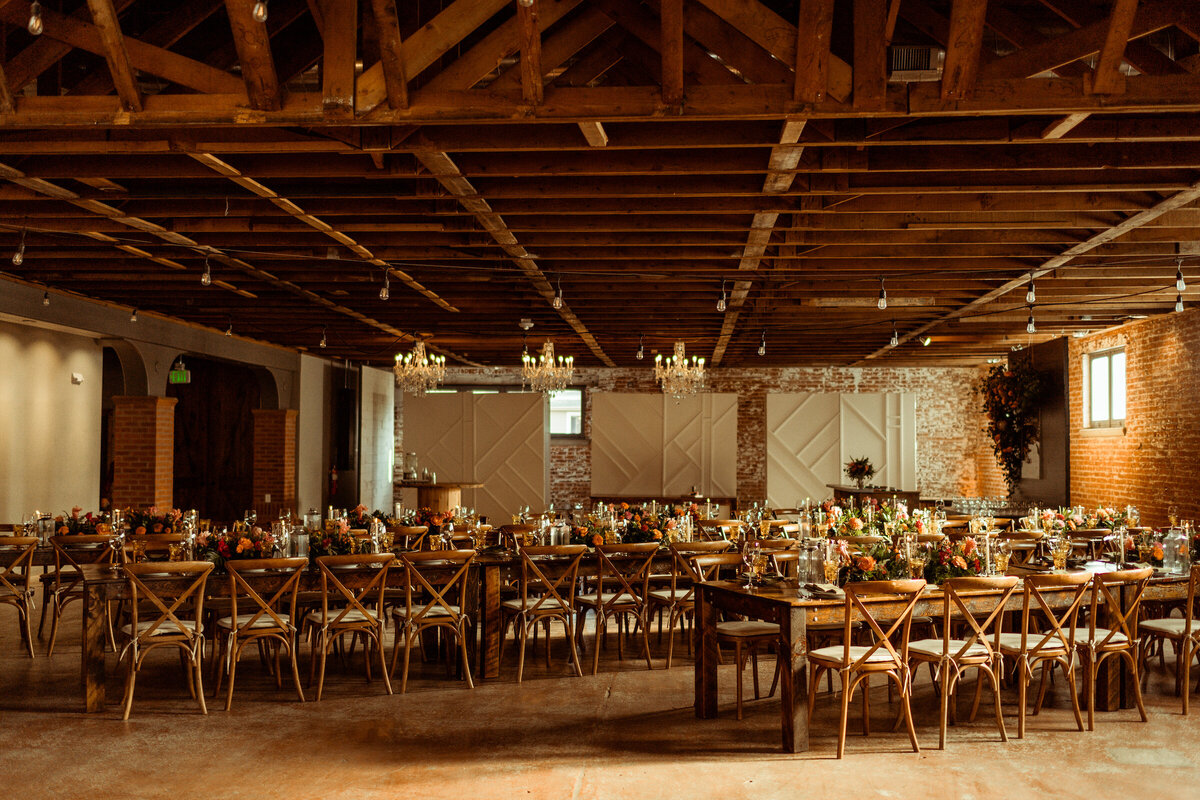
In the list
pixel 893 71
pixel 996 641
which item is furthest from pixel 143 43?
pixel 996 641

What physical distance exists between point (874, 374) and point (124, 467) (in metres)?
13.2

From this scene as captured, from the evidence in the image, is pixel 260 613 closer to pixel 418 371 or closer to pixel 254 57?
pixel 254 57

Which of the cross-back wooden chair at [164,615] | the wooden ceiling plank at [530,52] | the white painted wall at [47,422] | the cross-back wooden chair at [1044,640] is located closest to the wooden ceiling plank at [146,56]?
the wooden ceiling plank at [530,52]

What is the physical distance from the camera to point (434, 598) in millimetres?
6645

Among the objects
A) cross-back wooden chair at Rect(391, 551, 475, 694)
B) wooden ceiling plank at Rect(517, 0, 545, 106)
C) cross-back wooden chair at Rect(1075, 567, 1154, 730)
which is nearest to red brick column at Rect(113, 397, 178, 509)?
cross-back wooden chair at Rect(391, 551, 475, 694)

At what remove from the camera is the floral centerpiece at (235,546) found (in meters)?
6.44

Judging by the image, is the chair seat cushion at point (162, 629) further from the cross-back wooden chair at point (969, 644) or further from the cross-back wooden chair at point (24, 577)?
the cross-back wooden chair at point (969, 644)

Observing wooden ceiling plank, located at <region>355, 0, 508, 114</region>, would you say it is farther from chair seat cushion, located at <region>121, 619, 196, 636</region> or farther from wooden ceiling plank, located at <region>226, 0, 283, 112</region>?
chair seat cushion, located at <region>121, 619, 196, 636</region>

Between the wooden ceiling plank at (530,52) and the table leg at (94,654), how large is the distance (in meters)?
3.95

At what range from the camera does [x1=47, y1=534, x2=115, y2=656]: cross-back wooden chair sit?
7.64 metres

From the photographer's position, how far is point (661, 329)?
12.8 meters

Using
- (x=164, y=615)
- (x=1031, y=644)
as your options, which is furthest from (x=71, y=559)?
(x=1031, y=644)

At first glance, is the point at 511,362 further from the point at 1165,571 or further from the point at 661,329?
the point at 1165,571

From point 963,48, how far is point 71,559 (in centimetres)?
701
